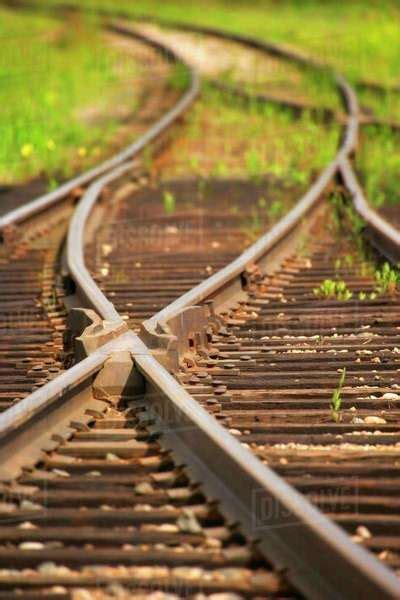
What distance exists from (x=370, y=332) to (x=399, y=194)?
504cm

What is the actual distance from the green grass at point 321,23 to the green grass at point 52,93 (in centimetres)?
314

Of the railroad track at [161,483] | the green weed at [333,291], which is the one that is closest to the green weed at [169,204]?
the green weed at [333,291]

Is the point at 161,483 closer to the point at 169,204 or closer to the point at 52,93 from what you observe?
the point at 169,204

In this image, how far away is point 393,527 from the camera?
4.04 m

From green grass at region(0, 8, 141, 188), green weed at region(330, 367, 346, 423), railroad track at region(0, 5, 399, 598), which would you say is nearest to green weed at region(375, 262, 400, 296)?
railroad track at region(0, 5, 399, 598)

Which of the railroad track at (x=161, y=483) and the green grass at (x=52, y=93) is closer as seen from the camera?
the railroad track at (x=161, y=483)

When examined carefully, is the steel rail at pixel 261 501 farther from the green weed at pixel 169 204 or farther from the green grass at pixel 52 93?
the green grass at pixel 52 93

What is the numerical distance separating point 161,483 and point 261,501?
504 millimetres

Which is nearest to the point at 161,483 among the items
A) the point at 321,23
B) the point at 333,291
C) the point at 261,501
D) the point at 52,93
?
the point at 261,501

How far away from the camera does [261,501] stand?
4020 mm

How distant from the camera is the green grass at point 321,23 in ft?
75.5

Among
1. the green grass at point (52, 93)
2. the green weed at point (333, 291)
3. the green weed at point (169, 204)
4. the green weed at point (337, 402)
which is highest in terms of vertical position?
the green grass at point (52, 93)

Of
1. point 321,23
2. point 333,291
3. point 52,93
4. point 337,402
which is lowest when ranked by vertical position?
point 337,402

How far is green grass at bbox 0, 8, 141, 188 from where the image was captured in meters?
14.3
